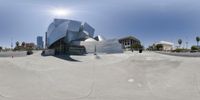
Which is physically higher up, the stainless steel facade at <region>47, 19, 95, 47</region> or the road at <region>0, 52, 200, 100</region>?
the stainless steel facade at <region>47, 19, 95, 47</region>

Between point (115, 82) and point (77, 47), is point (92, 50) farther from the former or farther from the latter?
point (115, 82)

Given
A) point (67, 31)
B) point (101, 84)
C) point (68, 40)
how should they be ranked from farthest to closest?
1. point (68, 40)
2. point (67, 31)
3. point (101, 84)

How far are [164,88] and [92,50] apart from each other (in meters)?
30.7

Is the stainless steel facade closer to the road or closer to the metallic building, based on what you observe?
the metallic building

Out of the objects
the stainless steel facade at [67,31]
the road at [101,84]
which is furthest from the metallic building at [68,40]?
the road at [101,84]

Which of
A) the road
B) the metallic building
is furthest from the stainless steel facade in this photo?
the road

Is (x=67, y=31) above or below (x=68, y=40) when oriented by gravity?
above

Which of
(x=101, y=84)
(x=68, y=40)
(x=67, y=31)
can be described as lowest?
(x=101, y=84)

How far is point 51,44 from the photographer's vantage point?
38.2 m

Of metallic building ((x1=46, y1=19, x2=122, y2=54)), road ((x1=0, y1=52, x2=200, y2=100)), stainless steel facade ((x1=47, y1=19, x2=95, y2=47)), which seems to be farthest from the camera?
metallic building ((x1=46, y1=19, x2=122, y2=54))

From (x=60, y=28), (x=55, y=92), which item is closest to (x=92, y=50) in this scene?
(x=60, y=28)

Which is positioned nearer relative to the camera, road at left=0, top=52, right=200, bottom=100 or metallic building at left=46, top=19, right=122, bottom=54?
road at left=0, top=52, right=200, bottom=100

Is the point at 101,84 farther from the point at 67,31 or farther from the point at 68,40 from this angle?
the point at 68,40

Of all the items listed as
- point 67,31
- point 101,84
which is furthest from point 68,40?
point 101,84
